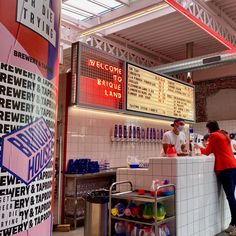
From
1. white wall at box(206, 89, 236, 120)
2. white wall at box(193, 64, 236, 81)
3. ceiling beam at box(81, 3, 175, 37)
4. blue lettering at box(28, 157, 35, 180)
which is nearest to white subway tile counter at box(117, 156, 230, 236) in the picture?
blue lettering at box(28, 157, 35, 180)

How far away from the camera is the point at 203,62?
767 cm

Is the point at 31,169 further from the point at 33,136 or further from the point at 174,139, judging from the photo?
the point at 174,139

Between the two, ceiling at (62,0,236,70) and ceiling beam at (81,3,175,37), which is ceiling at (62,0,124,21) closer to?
ceiling at (62,0,236,70)

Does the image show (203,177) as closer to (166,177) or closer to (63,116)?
(166,177)

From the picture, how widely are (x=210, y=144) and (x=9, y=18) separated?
4.13 m

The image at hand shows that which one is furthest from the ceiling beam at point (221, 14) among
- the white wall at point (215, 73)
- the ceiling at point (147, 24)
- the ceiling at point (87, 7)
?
the white wall at point (215, 73)

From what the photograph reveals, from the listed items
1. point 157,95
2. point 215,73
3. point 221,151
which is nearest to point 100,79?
point 157,95

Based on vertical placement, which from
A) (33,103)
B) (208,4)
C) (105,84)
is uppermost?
(208,4)

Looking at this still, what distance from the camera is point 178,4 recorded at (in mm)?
4730

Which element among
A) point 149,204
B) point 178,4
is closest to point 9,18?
point 149,204

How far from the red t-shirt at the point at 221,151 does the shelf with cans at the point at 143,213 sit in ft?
4.85

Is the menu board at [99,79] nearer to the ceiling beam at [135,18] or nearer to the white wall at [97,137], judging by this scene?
the white wall at [97,137]

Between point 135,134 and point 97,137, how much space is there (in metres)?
1.28

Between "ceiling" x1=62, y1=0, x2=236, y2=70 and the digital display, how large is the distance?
1049 mm
